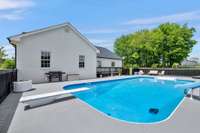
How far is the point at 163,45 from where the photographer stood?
31.0 m

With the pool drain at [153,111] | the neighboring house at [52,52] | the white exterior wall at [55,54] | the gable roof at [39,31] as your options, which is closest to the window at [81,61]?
the neighboring house at [52,52]

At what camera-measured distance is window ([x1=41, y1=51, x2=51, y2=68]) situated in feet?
42.8

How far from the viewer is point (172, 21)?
31.0 meters

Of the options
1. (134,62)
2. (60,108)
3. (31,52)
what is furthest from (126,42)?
(60,108)

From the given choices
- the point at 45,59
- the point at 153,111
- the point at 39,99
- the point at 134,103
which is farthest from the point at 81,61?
the point at 153,111

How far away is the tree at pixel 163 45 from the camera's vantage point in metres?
30.4

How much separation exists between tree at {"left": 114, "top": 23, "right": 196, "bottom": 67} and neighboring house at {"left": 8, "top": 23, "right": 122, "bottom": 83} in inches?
729

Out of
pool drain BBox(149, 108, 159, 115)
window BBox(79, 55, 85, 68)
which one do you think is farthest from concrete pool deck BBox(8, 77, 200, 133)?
window BBox(79, 55, 85, 68)

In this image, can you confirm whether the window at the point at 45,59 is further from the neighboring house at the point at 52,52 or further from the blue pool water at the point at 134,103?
the blue pool water at the point at 134,103

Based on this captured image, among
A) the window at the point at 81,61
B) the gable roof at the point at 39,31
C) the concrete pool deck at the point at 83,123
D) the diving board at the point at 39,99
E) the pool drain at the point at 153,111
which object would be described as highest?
the gable roof at the point at 39,31

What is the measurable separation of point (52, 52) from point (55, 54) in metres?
0.34

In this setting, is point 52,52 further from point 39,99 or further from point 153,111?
point 153,111

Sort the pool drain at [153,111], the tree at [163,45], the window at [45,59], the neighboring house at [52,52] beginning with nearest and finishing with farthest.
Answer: the pool drain at [153,111] → the neighboring house at [52,52] → the window at [45,59] → the tree at [163,45]

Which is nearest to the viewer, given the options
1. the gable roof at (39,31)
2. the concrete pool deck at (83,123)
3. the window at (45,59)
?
the concrete pool deck at (83,123)
